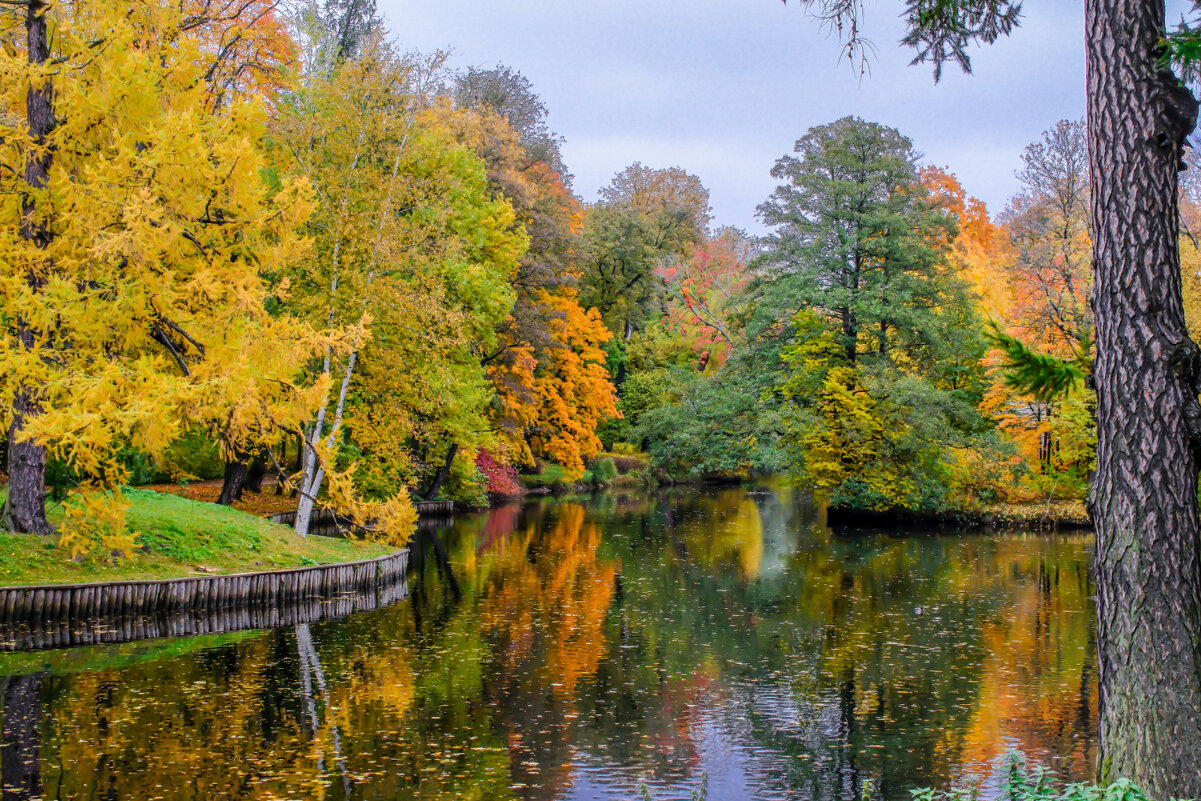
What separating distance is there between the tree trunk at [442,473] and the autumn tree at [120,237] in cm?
1639

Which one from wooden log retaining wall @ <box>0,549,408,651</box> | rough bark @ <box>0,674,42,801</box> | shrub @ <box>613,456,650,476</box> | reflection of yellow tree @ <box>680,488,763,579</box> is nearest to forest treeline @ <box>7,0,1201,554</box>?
wooden log retaining wall @ <box>0,549,408,651</box>

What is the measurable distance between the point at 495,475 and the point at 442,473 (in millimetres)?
3904

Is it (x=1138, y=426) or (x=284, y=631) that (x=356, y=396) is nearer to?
(x=284, y=631)

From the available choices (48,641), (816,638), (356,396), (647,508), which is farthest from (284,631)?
(647,508)

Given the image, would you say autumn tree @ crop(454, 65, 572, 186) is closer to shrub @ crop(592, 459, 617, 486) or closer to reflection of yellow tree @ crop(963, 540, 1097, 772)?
shrub @ crop(592, 459, 617, 486)

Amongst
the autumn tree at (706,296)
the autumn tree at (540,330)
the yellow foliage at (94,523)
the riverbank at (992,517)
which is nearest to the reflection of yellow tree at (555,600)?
the yellow foliage at (94,523)

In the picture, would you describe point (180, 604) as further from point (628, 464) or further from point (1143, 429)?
point (628, 464)

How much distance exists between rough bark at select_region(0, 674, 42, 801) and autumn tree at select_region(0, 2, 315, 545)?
2805 millimetres

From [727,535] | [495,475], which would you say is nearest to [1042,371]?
[727,535]

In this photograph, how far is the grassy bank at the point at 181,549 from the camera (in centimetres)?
1257

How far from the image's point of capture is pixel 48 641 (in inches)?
445

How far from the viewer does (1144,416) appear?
19.3ft

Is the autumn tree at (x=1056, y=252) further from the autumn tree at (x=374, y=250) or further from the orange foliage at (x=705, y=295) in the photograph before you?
the autumn tree at (x=374, y=250)

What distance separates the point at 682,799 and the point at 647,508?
27.0 m
